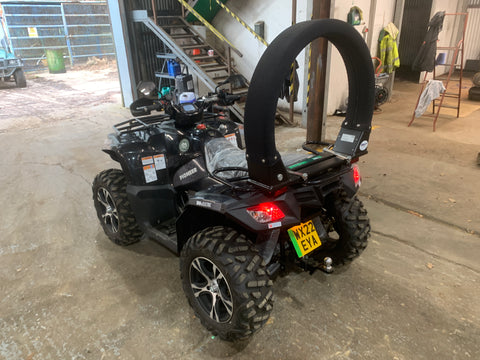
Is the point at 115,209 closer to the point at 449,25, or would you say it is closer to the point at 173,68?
the point at 173,68

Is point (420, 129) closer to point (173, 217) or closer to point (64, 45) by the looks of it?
point (173, 217)

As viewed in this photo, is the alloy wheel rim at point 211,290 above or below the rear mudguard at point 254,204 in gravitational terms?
below

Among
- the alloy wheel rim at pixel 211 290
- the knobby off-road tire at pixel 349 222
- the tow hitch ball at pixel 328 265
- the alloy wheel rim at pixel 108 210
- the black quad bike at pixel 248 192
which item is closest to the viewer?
the black quad bike at pixel 248 192

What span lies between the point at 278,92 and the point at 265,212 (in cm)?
61

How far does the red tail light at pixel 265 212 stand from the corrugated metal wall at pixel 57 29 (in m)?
16.2


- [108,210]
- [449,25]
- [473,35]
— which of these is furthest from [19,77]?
[473,35]

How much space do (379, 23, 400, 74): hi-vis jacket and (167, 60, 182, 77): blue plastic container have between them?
181 inches

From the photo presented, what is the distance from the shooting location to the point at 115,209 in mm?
2951

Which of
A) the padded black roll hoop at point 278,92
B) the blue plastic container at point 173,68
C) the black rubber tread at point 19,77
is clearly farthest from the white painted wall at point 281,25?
the black rubber tread at point 19,77

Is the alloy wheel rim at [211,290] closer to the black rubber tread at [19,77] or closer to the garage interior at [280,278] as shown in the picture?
the garage interior at [280,278]

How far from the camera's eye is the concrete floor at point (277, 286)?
2074mm

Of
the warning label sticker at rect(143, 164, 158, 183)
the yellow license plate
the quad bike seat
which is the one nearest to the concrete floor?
the yellow license plate

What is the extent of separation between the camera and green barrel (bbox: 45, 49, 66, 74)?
1426 cm

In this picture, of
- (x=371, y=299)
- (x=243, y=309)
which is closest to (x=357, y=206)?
(x=371, y=299)
